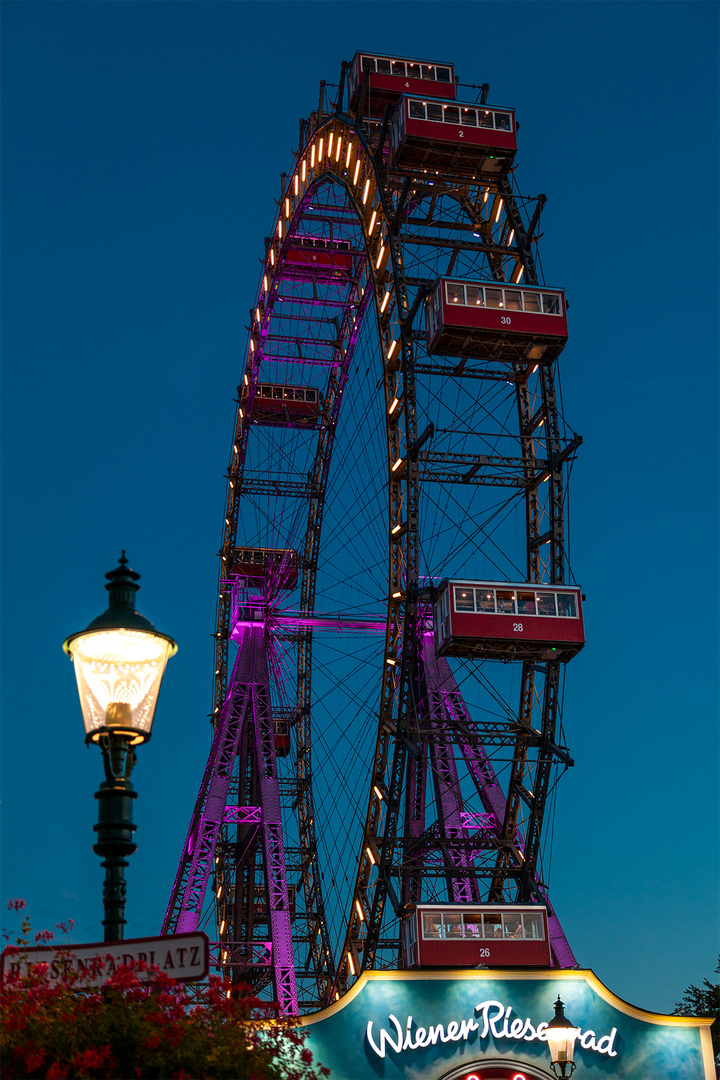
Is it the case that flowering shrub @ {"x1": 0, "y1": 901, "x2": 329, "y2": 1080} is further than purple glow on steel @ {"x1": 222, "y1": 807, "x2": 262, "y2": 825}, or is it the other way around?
purple glow on steel @ {"x1": 222, "y1": 807, "x2": 262, "y2": 825}

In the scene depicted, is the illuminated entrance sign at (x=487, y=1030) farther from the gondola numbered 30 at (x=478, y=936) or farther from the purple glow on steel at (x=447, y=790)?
the purple glow on steel at (x=447, y=790)

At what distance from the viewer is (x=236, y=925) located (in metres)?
46.0

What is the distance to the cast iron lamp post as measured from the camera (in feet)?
31.2

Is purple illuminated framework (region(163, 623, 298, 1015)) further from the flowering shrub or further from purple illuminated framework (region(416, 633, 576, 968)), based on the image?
the flowering shrub

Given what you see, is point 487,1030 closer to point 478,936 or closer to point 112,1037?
point 478,936

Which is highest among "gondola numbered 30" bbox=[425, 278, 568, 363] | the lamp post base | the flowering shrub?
"gondola numbered 30" bbox=[425, 278, 568, 363]

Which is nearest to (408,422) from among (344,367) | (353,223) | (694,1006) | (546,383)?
(546,383)

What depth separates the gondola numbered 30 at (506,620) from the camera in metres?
33.5

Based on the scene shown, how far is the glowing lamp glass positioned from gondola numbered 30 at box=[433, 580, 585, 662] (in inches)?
931

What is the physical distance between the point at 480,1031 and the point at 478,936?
747 centimetres

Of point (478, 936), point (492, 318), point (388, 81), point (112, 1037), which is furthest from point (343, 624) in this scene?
point (112, 1037)

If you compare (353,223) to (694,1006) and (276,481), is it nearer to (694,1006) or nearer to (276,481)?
(276,481)

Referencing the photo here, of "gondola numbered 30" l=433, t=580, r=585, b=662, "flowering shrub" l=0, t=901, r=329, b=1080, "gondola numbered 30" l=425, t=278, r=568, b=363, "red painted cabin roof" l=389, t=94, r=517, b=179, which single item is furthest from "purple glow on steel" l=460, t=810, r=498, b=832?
"flowering shrub" l=0, t=901, r=329, b=1080

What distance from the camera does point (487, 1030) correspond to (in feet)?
69.2
